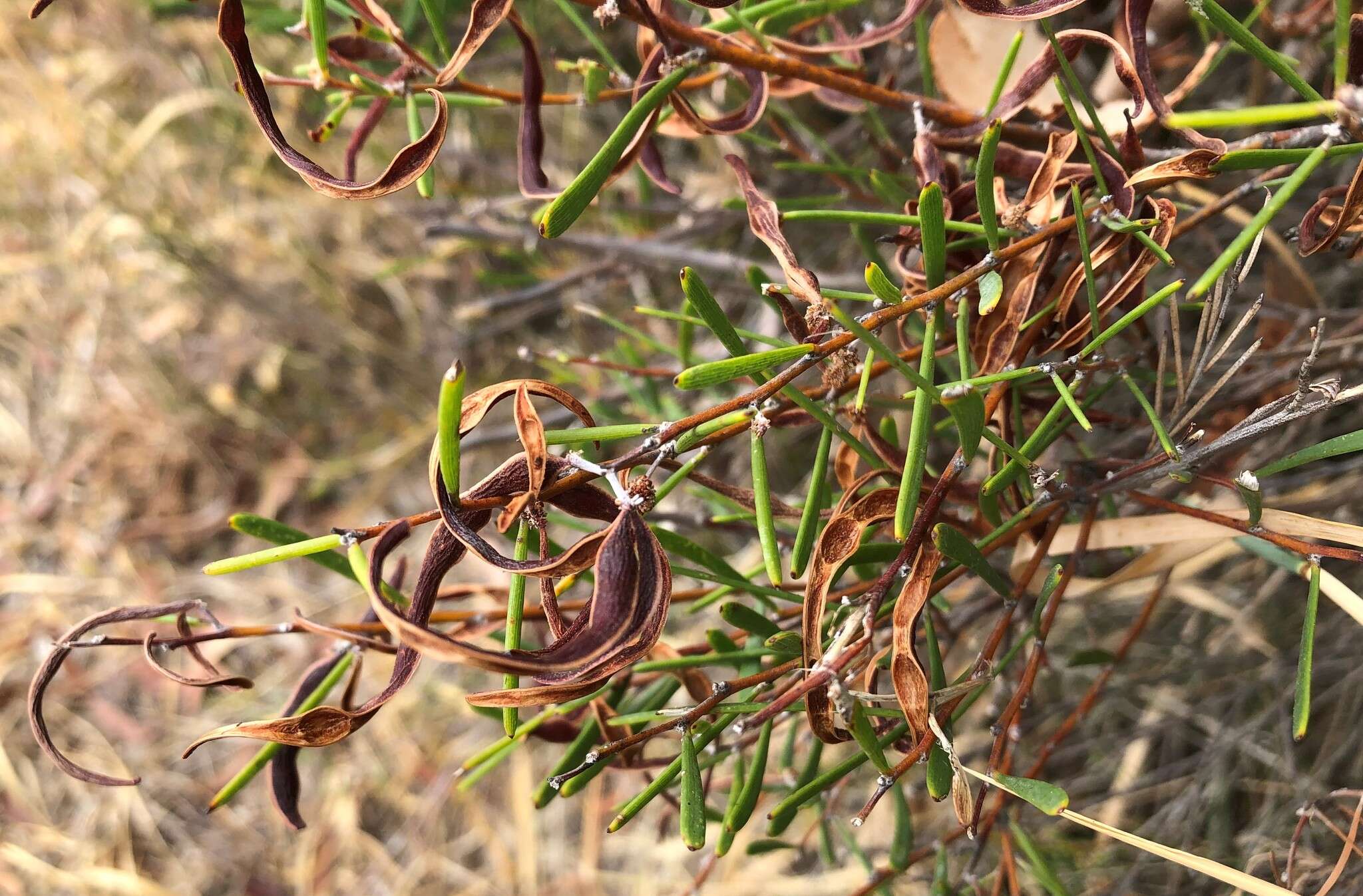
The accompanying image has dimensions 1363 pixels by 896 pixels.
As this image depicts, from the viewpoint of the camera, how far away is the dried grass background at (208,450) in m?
1.19

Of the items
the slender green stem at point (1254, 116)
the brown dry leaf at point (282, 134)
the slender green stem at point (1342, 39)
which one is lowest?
the slender green stem at point (1254, 116)

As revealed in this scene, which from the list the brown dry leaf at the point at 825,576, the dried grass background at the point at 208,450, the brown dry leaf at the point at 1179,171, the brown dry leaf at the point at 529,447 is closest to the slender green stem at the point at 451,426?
the brown dry leaf at the point at 529,447

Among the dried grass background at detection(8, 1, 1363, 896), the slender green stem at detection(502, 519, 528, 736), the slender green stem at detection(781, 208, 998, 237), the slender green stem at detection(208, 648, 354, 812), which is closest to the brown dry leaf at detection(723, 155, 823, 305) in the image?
the slender green stem at detection(781, 208, 998, 237)

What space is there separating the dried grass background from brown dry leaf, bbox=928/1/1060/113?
60 cm

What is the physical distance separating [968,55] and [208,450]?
140 centimetres

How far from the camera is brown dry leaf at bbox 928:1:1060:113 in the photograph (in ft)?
1.46

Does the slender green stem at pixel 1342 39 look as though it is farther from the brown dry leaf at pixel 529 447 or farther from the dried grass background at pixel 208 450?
the dried grass background at pixel 208 450

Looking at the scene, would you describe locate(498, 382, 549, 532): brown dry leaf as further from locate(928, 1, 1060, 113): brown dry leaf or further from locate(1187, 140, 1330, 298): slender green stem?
locate(928, 1, 1060, 113): brown dry leaf

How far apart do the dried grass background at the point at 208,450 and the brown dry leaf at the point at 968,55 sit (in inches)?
23.4

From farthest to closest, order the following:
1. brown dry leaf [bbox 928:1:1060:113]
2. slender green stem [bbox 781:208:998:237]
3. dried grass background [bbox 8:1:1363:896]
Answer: dried grass background [bbox 8:1:1363:896] < brown dry leaf [bbox 928:1:1060:113] < slender green stem [bbox 781:208:998:237]

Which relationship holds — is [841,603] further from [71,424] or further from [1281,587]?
[71,424]

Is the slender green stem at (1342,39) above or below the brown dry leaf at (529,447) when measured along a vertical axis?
above

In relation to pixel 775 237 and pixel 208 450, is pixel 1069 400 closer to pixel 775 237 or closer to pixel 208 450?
pixel 775 237

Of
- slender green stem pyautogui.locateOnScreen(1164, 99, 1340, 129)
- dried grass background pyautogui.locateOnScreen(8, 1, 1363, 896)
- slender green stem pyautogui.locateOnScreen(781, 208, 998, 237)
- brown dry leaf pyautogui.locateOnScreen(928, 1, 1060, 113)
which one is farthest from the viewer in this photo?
dried grass background pyautogui.locateOnScreen(8, 1, 1363, 896)
